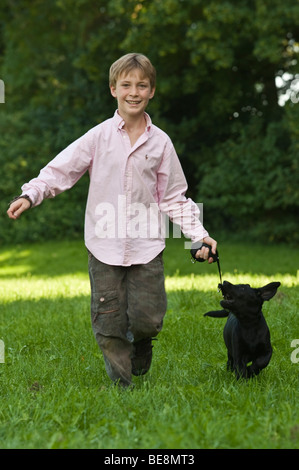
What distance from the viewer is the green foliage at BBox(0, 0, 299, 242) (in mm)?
15633

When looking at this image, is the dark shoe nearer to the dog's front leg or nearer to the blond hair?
the dog's front leg

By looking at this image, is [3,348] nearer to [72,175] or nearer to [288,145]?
[72,175]

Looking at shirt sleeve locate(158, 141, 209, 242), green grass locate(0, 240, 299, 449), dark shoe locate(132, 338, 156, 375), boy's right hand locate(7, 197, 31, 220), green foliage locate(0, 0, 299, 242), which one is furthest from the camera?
green foliage locate(0, 0, 299, 242)

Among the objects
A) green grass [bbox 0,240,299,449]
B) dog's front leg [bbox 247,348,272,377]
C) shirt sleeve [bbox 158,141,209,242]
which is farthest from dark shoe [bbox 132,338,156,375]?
shirt sleeve [bbox 158,141,209,242]

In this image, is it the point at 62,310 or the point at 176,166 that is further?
the point at 62,310

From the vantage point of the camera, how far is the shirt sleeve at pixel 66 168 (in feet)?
13.4

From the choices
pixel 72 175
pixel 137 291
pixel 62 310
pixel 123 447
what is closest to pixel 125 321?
pixel 137 291

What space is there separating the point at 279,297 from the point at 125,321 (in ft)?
10.5

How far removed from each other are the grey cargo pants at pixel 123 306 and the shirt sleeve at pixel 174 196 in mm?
284

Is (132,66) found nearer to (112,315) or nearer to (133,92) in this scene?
(133,92)

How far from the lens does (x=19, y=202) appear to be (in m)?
3.71

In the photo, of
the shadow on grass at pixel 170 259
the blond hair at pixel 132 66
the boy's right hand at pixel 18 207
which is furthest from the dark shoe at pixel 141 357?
the shadow on grass at pixel 170 259

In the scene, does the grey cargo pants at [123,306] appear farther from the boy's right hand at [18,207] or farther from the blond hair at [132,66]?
the blond hair at [132,66]
